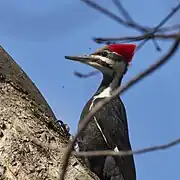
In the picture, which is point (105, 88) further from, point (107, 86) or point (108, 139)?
point (108, 139)

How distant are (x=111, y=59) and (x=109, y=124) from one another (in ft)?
1.89

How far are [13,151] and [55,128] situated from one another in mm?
417

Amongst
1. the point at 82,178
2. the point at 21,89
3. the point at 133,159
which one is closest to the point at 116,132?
the point at 133,159

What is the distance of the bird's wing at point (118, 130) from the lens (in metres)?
3.81

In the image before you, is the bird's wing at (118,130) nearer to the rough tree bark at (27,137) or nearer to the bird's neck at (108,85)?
the bird's neck at (108,85)

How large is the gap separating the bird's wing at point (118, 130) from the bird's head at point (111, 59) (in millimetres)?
286

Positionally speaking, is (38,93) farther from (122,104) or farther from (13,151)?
(122,104)

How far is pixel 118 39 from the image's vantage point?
60.0 inches

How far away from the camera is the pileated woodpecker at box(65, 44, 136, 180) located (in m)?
3.79

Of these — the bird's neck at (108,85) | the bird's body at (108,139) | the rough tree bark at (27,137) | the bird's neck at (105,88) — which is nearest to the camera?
the rough tree bark at (27,137)

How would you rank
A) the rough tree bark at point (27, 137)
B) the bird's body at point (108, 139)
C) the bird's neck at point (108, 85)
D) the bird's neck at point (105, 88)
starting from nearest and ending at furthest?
1. the rough tree bark at point (27, 137)
2. the bird's body at point (108, 139)
3. the bird's neck at point (105, 88)
4. the bird's neck at point (108, 85)

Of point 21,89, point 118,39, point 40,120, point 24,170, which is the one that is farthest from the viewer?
point 21,89

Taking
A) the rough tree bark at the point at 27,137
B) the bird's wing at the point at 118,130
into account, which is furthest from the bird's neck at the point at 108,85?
the rough tree bark at the point at 27,137

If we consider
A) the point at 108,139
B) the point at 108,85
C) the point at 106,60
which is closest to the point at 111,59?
the point at 106,60
